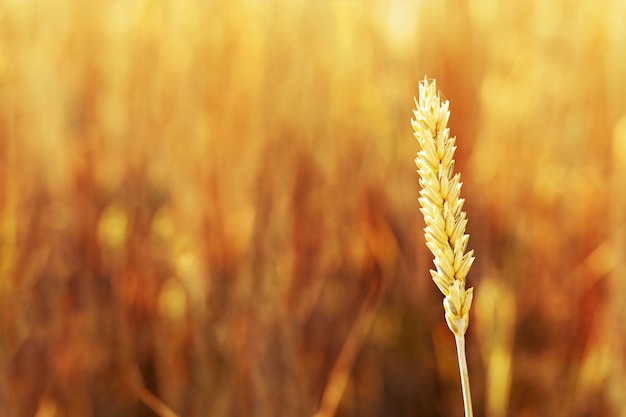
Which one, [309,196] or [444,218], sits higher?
[444,218]

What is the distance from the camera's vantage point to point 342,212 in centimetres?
115

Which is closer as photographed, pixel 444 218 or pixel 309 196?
pixel 444 218

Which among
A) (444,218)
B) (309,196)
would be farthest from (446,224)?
(309,196)

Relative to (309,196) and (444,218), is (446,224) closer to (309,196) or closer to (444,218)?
(444,218)

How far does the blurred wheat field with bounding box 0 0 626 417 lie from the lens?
102 centimetres

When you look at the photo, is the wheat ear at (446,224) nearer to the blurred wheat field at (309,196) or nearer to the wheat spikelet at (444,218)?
the wheat spikelet at (444,218)

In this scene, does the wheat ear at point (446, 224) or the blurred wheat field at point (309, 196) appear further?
the blurred wheat field at point (309, 196)

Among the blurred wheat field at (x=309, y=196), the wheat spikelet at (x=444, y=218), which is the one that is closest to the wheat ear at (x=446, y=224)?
the wheat spikelet at (x=444, y=218)

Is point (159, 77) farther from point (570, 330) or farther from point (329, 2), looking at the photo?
point (570, 330)

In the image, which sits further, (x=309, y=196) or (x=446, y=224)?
(x=309, y=196)

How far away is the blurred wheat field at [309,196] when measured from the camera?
40.1 inches

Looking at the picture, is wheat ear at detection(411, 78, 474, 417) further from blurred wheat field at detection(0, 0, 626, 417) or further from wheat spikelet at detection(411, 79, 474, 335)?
blurred wheat field at detection(0, 0, 626, 417)

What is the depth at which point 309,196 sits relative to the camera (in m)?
1.15

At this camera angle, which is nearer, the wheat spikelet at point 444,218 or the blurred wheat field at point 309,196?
the wheat spikelet at point 444,218
